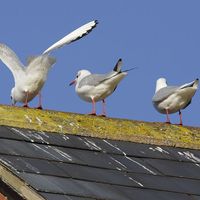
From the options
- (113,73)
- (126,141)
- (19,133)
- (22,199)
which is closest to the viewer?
(22,199)

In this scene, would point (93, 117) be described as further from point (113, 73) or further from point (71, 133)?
point (113, 73)

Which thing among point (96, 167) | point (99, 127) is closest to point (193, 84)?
point (99, 127)

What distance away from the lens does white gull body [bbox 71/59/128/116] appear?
18047 millimetres

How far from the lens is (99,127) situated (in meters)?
13.8

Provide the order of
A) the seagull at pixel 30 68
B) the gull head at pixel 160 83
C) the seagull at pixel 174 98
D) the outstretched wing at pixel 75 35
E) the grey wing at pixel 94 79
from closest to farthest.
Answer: the outstretched wing at pixel 75 35
the seagull at pixel 30 68
the seagull at pixel 174 98
the grey wing at pixel 94 79
the gull head at pixel 160 83

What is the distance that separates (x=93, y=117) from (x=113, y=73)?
4.07 m

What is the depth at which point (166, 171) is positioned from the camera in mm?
12625

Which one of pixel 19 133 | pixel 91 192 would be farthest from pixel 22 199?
pixel 19 133

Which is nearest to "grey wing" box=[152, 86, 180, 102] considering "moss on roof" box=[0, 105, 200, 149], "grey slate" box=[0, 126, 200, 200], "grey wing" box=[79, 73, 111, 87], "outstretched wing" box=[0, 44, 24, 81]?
"grey wing" box=[79, 73, 111, 87]

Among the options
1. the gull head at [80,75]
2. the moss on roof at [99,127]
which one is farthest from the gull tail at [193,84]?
the moss on roof at [99,127]

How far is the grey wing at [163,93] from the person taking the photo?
57.7 feet

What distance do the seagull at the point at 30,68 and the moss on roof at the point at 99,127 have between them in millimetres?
1905

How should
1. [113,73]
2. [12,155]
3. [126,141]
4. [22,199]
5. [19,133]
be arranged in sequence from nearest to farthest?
[22,199] → [12,155] → [19,133] → [126,141] → [113,73]

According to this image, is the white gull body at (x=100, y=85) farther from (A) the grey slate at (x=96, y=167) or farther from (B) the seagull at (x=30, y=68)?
(A) the grey slate at (x=96, y=167)
